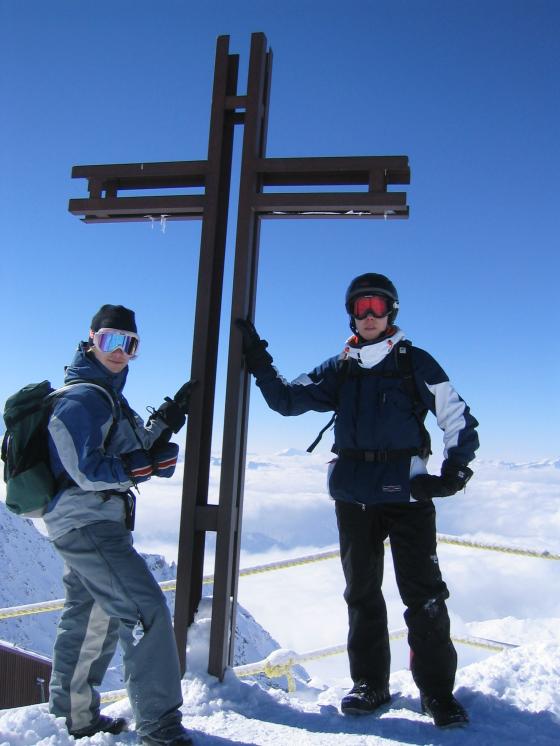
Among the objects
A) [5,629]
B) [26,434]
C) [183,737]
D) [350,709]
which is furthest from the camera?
[5,629]

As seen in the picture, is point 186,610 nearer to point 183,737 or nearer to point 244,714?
point 244,714

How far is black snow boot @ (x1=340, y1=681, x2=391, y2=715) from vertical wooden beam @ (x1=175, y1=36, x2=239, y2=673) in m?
0.95

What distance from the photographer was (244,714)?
304 centimetres

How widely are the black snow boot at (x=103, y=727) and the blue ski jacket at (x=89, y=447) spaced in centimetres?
90

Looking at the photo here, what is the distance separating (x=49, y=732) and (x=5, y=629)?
464ft

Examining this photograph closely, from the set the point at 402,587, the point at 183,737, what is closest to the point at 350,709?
the point at 402,587

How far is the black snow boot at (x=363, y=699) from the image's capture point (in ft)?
9.93

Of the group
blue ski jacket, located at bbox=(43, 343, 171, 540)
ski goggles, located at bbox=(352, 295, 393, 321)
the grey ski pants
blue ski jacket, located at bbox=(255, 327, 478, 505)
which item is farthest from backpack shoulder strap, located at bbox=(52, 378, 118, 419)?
ski goggles, located at bbox=(352, 295, 393, 321)

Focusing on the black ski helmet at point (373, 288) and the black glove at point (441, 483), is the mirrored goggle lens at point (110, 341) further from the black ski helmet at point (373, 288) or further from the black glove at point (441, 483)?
the black glove at point (441, 483)

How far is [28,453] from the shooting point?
9.18ft

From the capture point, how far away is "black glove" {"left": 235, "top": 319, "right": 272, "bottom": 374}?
355 cm

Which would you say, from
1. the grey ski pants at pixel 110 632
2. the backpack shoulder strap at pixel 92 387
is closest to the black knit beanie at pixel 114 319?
the backpack shoulder strap at pixel 92 387

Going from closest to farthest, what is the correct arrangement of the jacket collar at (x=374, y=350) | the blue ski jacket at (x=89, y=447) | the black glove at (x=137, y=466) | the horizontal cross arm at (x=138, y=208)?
1. the blue ski jacket at (x=89, y=447)
2. the black glove at (x=137, y=466)
3. the jacket collar at (x=374, y=350)
4. the horizontal cross arm at (x=138, y=208)

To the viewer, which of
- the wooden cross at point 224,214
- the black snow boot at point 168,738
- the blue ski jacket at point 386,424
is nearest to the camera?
the black snow boot at point 168,738
